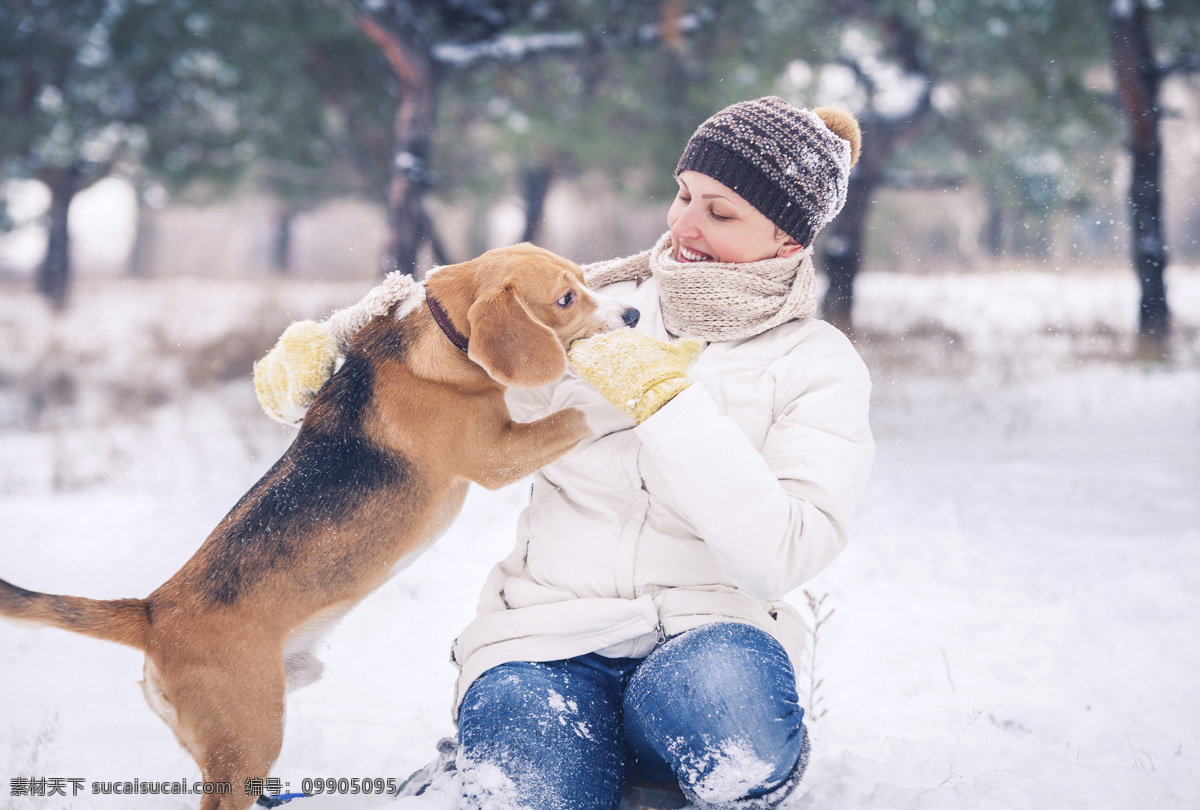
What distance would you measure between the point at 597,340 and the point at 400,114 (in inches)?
334

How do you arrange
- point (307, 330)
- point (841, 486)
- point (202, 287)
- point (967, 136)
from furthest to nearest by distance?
point (202, 287) → point (967, 136) → point (307, 330) → point (841, 486)

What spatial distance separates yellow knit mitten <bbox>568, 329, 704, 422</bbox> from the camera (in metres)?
2.00

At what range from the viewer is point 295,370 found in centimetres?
258

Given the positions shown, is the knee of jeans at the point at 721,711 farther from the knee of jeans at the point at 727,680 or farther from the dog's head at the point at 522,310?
the dog's head at the point at 522,310

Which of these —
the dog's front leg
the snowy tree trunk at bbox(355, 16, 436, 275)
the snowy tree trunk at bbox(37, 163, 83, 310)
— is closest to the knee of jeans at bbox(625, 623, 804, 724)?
the dog's front leg

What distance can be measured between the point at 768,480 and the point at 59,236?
1835cm

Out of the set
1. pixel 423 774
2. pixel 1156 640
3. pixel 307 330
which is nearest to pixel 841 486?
pixel 423 774

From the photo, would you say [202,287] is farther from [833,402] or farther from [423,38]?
[833,402]

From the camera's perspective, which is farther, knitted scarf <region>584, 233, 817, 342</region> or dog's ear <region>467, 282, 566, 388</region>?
dog's ear <region>467, 282, 566, 388</region>

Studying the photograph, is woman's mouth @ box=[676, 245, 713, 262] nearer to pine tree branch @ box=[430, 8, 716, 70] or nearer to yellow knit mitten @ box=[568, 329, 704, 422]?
yellow knit mitten @ box=[568, 329, 704, 422]

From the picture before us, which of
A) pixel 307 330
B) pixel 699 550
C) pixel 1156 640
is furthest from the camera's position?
pixel 1156 640

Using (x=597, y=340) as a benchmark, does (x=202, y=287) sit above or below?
below

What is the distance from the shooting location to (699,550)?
2227 mm

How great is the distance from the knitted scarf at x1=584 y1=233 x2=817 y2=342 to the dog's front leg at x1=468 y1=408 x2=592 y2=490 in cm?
44
